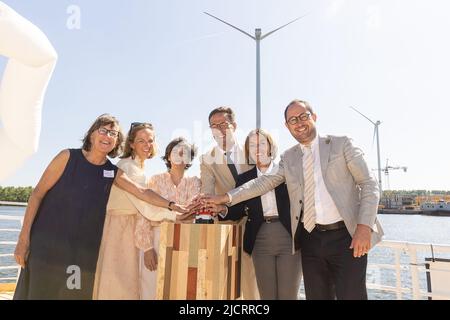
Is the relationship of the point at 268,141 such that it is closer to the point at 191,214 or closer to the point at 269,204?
the point at 269,204

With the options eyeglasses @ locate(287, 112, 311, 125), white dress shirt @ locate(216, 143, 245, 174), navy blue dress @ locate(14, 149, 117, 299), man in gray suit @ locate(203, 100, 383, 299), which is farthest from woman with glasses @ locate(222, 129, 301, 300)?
navy blue dress @ locate(14, 149, 117, 299)

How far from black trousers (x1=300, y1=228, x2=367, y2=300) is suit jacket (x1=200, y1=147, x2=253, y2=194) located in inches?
36.2

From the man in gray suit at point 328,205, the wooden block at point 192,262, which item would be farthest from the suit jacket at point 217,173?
the wooden block at point 192,262

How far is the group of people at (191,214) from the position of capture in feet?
8.30

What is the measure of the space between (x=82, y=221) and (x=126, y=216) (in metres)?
0.43

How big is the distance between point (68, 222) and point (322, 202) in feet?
6.34

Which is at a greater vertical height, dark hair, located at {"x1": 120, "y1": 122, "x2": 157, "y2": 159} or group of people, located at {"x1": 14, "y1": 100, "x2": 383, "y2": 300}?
dark hair, located at {"x1": 120, "y1": 122, "x2": 157, "y2": 159}

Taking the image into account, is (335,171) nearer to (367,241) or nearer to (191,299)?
(367,241)

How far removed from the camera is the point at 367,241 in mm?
2404

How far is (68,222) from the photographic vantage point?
8.50 feet

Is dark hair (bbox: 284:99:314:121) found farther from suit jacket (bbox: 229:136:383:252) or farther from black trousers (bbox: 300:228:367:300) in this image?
black trousers (bbox: 300:228:367:300)

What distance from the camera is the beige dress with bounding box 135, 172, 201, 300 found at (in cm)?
293

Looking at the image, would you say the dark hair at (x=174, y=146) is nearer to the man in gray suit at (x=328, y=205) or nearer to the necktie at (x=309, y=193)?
the man in gray suit at (x=328, y=205)
